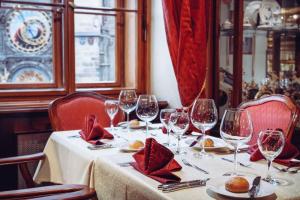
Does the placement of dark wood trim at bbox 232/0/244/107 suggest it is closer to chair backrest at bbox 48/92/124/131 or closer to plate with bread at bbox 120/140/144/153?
chair backrest at bbox 48/92/124/131

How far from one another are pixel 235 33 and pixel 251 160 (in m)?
1.33

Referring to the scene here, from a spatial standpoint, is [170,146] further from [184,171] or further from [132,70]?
[132,70]

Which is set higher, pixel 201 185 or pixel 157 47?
pixel 157 47

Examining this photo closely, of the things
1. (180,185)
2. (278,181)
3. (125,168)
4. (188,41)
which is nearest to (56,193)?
(125,168)

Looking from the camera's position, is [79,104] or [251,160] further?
[79,104]

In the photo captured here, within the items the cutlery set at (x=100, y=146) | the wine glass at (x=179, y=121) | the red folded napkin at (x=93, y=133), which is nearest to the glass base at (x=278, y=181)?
the wine glass at (x=179, y=121)

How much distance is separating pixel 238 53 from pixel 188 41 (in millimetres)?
316

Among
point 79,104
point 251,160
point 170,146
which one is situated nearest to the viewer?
point 251,160

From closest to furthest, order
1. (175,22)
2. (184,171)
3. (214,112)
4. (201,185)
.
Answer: (201,185)
(184,171)
(214,112)
(175,22)

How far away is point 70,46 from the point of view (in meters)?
3.01

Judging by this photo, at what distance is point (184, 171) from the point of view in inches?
55.4

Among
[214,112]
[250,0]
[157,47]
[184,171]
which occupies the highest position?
[250,0]

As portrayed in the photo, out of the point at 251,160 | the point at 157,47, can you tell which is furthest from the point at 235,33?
the point at 251,160

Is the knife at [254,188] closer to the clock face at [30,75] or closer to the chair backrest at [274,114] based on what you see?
the chair backrest at [274,114]
